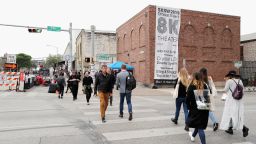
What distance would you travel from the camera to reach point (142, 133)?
6.91m

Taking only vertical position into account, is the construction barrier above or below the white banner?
below

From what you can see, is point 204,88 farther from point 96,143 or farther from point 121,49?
point 121,49

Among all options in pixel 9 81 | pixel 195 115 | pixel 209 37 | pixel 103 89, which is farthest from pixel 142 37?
pixel 195 115

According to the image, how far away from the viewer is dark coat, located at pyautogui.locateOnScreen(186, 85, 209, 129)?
17.8ft

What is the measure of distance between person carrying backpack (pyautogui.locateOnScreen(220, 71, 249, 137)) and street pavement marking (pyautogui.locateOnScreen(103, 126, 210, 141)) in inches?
45.0

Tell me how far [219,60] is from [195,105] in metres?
25.0

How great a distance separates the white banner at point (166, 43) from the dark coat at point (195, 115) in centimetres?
2009

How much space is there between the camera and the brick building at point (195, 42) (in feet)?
84.4

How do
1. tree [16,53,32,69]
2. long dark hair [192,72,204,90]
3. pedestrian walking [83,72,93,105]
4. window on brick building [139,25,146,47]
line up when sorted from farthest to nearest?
tree [16,53,32,69]
window on brick building [139,25,146,47]
pedestrian walking [83,72,93,105]
long dark hair [192,72,204,90]

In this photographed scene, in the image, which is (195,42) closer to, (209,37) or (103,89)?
(209,37)

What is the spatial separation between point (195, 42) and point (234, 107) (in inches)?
845

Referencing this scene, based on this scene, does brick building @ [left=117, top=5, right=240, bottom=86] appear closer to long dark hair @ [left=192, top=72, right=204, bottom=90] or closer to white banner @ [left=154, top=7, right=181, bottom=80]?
white banner @ [left=154, top=7, right=181, bottom=80]

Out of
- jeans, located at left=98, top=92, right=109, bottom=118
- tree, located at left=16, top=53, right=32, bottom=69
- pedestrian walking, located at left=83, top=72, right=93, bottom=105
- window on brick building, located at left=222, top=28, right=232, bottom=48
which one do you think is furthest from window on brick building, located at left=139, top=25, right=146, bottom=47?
tree, located at left=16, top=53, right=32, bottom=69

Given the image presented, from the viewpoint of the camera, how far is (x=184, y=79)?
24.2 ft
